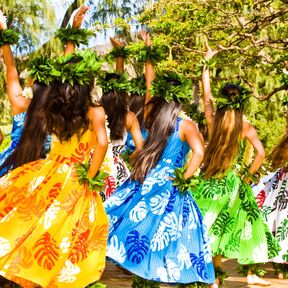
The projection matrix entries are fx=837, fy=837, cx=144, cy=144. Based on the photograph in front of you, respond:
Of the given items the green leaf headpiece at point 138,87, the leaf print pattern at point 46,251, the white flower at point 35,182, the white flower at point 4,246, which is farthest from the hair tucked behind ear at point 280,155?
the white flower at point 4,246

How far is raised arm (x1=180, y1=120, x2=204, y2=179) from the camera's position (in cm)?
565

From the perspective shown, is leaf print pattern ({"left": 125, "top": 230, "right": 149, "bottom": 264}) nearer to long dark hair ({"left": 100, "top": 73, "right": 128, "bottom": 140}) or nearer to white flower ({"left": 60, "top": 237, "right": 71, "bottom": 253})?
white flower ({"left": 60, "top": 237, "right": 71, "bottom": 253})

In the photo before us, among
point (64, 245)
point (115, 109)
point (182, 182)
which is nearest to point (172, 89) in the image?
point (182, 182)

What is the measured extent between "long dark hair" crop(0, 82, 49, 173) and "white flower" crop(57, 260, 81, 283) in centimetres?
72

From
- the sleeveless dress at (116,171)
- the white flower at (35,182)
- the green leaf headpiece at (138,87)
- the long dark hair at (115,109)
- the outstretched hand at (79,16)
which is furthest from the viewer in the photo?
the green leaf headpiece at (138,87)

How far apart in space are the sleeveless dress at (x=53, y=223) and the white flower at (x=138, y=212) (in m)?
0.55

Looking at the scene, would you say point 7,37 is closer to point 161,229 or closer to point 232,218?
point 161,229

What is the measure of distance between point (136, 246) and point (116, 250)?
137 millimetres

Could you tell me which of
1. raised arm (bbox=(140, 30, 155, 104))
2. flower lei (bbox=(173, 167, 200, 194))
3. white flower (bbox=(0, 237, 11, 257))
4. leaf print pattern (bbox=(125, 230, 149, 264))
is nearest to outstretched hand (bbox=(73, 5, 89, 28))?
raised arm (bbox=(140, 30, 155, 104))

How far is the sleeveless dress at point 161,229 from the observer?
5.58 m

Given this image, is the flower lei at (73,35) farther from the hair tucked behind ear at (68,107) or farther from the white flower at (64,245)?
the white flower at (64,245)

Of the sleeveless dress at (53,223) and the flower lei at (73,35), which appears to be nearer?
the sleeveless dress at (53,223)

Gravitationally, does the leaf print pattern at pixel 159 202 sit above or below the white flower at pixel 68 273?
above

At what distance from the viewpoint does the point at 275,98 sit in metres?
22.7
